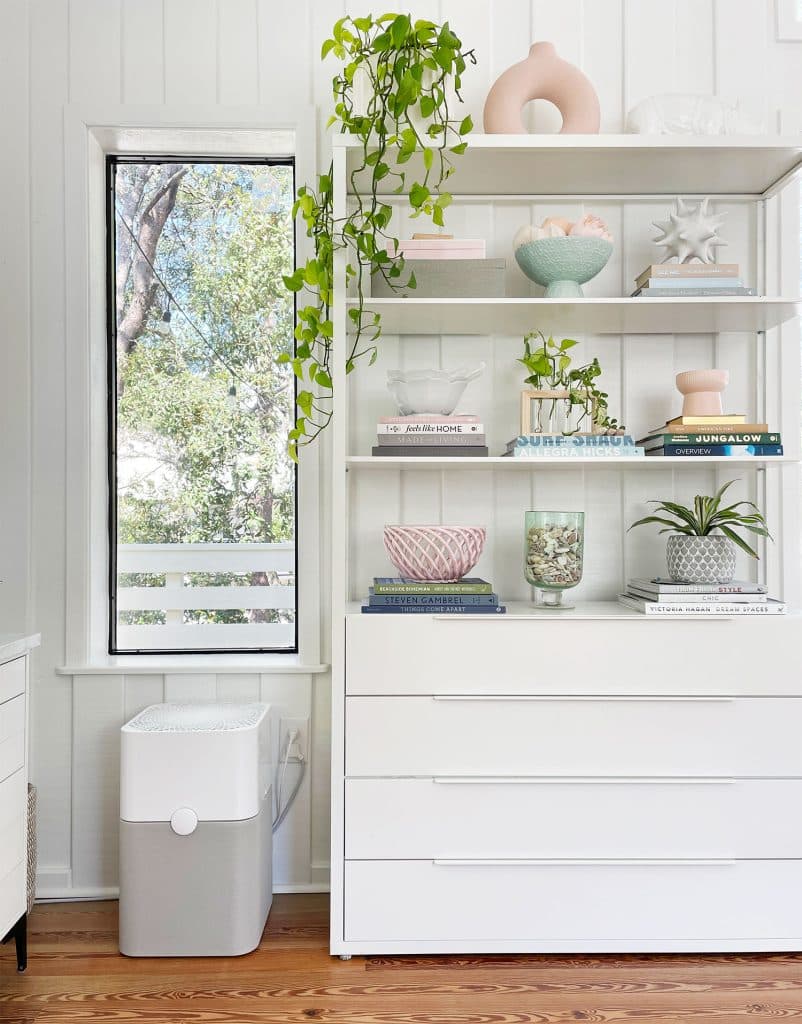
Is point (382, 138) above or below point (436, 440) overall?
above

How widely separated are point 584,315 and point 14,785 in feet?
5.47

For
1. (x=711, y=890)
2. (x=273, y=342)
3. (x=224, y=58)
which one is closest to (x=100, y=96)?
(x=224, y=58)

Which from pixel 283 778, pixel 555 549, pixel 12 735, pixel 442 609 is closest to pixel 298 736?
pixel 283 778

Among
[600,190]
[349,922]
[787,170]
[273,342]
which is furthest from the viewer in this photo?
[273,342]

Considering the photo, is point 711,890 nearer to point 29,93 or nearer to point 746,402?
point 746,402

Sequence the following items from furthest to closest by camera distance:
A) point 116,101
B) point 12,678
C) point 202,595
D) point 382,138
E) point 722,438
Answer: point 202,595, point 116,101, point 722,438, point 382,138, point 12,678

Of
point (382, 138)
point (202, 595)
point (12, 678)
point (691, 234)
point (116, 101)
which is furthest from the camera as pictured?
point (202, 595)

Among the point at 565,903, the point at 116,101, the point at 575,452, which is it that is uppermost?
the point at 116,101

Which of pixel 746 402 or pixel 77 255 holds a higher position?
pixel 77 255

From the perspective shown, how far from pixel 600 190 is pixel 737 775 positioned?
4.91 ft

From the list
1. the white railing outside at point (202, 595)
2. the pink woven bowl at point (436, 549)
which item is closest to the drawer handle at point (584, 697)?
the pink woven bowl at point (436, 549)

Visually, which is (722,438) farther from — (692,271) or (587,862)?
(587,862)

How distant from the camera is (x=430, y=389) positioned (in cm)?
186

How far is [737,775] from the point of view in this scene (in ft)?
5.66
